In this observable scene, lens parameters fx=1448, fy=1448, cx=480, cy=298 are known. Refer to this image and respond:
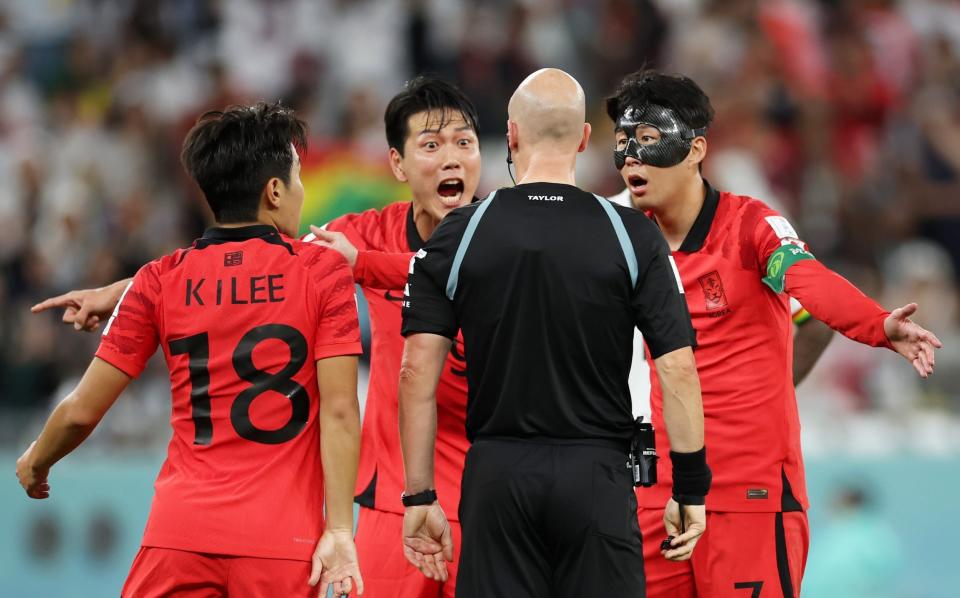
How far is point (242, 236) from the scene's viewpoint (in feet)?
16.7

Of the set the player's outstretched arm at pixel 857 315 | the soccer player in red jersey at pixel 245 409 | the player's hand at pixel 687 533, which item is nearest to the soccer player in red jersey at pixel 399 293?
the soccer player in red jersey at pixel 245 409

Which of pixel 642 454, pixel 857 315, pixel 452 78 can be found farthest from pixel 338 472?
pixel 452 78

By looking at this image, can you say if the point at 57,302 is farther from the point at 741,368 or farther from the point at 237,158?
the point at 741,368

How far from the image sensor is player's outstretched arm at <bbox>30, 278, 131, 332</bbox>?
553cm

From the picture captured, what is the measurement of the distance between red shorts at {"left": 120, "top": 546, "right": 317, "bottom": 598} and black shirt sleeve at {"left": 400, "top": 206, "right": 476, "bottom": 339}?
0.95 m

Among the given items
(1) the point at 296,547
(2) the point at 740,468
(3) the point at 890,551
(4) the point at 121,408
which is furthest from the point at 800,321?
(4) the point at 121,408

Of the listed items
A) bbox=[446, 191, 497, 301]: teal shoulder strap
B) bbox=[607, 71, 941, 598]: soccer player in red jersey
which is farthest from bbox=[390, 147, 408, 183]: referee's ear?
bbox=[446, 191, 497, 301]: teal shoulder strap

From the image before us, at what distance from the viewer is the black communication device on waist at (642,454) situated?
16.4ft

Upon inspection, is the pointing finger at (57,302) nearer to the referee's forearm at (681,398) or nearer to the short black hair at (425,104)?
the short black hair at (425,104)

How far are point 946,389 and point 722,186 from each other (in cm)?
254

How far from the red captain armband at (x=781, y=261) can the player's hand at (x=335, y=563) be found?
6.74 ft

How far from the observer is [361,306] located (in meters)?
11.2

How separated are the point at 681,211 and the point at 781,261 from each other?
62cm

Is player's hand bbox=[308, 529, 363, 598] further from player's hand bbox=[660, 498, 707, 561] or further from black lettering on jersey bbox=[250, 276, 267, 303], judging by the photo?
player's hand bbox=[660, 498, 707, 561]
